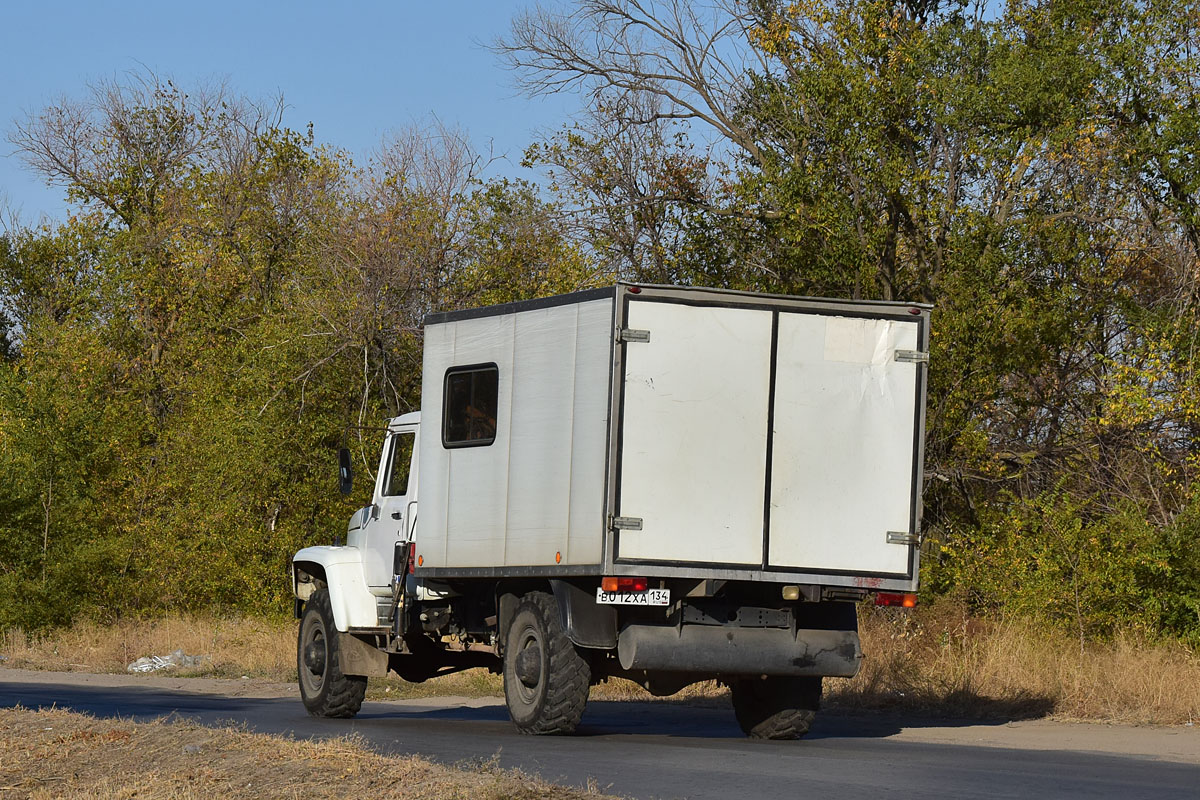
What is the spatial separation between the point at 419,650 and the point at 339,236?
53.6 feet

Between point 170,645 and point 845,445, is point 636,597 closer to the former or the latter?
point 845,445

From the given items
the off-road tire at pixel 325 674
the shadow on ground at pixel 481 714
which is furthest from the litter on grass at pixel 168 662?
the off-road tire at pixel 325 674

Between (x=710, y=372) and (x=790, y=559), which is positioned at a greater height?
(x=710, y=372)

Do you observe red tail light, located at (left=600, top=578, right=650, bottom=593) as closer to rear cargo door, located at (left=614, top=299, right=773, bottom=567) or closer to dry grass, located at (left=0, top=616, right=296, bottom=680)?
rear cargo door, located at (left=614, top=299, right=773, bottom=567)

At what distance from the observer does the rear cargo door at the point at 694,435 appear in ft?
38.9

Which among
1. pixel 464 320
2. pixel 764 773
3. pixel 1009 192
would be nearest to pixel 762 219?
pixel 1009 192

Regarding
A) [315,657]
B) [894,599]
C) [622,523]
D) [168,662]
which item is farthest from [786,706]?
[168,662]

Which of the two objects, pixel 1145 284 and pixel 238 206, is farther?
pixel 238 206

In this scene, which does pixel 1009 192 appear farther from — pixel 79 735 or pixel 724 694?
pixel 79 735

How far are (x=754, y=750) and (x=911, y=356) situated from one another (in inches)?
132

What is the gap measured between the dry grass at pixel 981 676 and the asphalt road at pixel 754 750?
74cm

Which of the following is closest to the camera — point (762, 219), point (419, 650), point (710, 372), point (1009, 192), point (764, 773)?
point (764, 773)

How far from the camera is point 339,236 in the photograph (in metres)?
29.9

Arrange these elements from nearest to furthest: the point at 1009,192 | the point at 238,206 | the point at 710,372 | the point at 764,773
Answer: the point at 764,773 < the point at 710,372 < the point at 1009,192 < the point at 238,206
